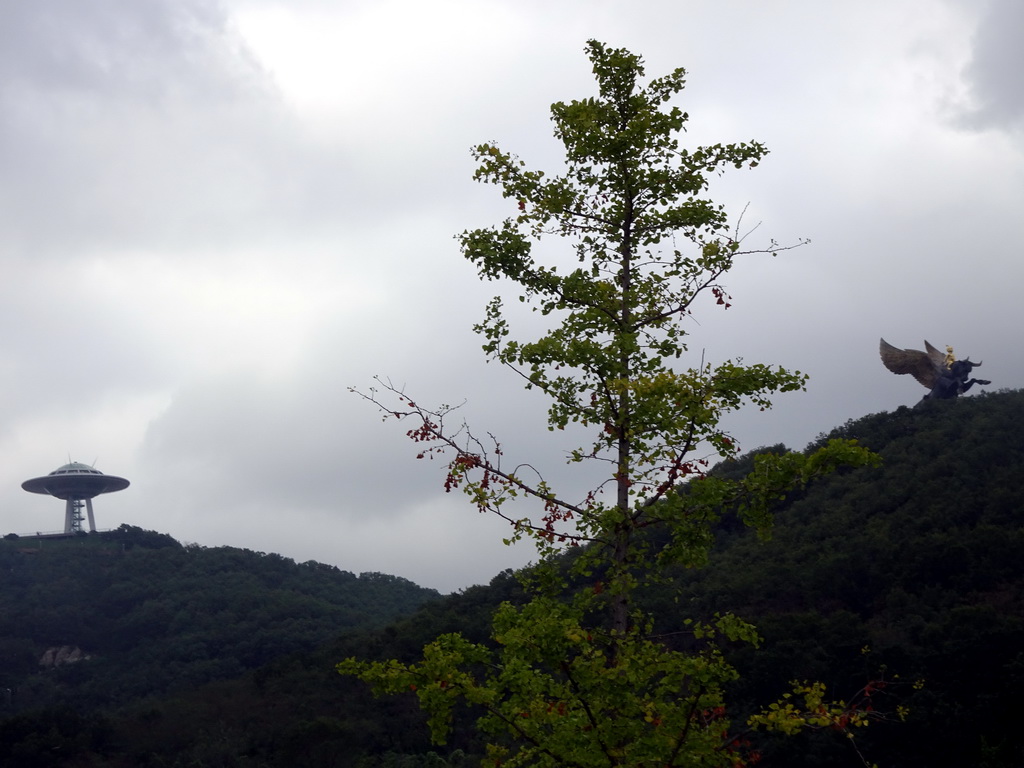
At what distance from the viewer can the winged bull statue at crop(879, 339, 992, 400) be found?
48812 millimetres

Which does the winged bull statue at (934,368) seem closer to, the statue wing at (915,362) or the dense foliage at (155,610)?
the statue wing at (915,362)

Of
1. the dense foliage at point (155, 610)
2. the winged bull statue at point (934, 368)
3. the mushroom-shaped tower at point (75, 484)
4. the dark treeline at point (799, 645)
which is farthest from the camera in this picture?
the mushroom-shaped tower at point (75, 484)

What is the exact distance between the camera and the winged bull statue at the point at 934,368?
160 ft

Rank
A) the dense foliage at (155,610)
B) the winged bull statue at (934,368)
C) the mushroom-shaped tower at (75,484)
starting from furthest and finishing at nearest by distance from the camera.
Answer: the mushroom-shaped tower at (75,484) → the dense foliage at (155,610) → the winged bull statue at (934,368)

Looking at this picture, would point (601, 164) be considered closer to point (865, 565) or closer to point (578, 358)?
point (578, 358)

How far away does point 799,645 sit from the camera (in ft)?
87.3

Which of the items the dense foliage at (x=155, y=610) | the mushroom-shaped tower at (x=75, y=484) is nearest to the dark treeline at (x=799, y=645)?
the dense foliage at (x=155, y=610)

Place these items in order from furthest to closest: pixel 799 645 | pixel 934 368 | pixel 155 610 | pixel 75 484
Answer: pixel 75 484, pixel 155 610, pixel 934 368, pixel 799 645

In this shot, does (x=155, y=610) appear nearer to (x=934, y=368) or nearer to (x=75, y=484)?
(x=75, y=484)

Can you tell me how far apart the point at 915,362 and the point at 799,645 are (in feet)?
93.8

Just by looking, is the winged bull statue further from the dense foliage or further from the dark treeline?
the dense foliage

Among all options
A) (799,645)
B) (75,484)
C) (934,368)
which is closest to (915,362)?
(934,368)

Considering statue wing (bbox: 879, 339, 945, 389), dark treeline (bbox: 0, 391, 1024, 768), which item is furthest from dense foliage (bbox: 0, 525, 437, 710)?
A: statue wing (bbox: 879, 339, 945, 389)

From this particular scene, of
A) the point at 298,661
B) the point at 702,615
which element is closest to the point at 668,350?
the point at 702,615
